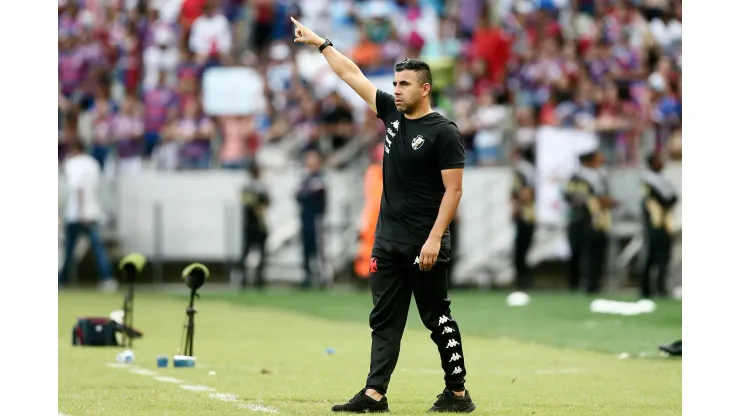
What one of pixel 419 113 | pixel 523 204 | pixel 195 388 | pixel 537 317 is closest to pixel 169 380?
pixel 195 388

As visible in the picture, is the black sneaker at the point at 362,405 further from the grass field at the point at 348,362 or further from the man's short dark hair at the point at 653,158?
the man's short dark hair at the point at 653,158

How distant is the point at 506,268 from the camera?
28516 millimetres

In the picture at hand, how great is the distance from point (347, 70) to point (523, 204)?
56.7 feet

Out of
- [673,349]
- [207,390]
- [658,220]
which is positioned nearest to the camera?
[207,390]

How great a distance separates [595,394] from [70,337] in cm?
782

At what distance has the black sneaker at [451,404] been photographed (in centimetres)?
1037

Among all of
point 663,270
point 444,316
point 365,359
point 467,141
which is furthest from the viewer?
point 467,141

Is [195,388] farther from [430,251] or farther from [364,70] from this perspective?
[364,70]

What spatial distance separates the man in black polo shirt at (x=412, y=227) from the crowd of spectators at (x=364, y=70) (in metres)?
16.0

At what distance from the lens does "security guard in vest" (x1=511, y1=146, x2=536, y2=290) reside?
27.5m

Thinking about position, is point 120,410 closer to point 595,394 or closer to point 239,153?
point 595,394

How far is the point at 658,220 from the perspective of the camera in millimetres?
25266

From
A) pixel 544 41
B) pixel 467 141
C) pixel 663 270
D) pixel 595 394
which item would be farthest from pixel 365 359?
pixel 544 41
